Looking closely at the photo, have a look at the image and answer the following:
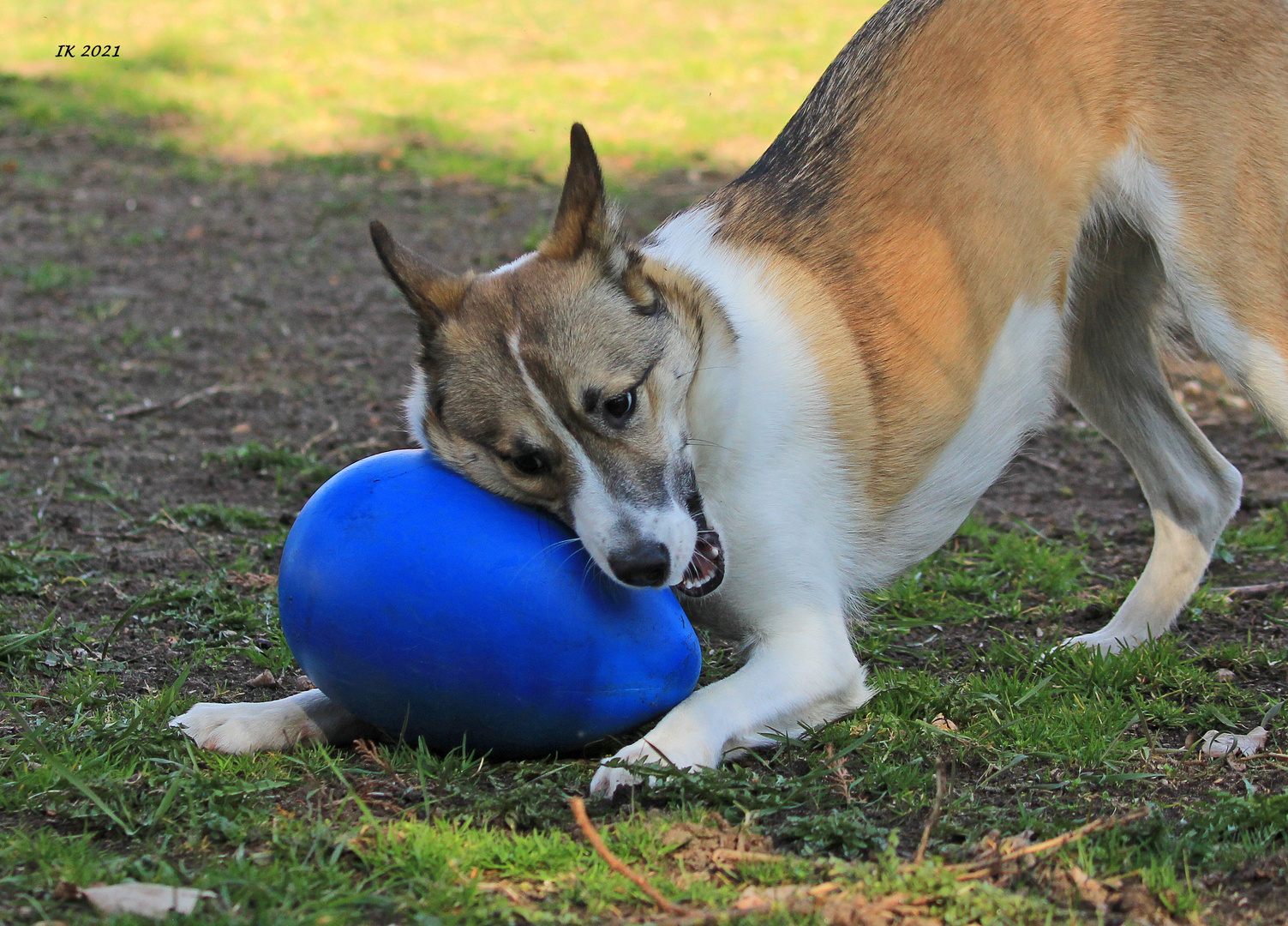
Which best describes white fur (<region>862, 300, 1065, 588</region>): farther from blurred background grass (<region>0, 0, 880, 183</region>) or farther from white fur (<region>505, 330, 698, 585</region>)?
blurred background grass (<region>0, 0, 880, 183</region>)

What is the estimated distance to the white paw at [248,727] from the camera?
3209 millimetres

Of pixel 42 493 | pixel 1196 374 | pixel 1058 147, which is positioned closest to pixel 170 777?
pixel 42 493

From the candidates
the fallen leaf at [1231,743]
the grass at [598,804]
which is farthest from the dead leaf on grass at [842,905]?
the fallen leaf at [1231,743]

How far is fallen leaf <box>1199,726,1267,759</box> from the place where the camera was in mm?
3240

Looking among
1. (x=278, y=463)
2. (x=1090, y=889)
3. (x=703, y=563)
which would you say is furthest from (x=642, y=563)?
(x=278, y=463)

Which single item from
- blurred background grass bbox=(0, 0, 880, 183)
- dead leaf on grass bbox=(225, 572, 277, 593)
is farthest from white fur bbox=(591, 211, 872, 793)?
blurred background grass bbox=(0, 0, 880, 183)

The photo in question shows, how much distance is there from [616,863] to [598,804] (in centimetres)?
38

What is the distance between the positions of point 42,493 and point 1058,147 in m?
3.85

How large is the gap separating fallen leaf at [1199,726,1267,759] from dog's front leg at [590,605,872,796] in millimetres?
831

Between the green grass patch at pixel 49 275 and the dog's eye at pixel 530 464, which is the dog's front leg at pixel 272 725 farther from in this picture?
the green grass patch at pixel 49 275

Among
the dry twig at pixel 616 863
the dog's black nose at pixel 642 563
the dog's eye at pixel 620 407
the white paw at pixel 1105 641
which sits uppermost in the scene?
the dog's eye at pixel 620 407

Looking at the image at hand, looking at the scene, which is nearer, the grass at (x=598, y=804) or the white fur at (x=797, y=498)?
the grass at (x=598, y=804)

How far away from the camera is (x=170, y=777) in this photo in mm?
2990

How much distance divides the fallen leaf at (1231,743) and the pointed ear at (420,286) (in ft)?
7.06
